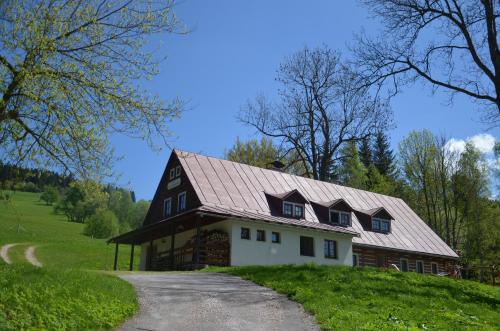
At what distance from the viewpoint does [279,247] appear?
99.2ft

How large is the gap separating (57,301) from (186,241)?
2121cm

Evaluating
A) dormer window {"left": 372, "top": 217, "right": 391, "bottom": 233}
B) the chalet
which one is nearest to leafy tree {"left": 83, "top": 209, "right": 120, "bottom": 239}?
the chalet

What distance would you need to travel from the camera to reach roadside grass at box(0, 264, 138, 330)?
9477 millimetres

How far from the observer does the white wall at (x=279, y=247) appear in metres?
28.7

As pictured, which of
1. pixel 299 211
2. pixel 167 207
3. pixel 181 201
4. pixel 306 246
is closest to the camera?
pixel 181 201

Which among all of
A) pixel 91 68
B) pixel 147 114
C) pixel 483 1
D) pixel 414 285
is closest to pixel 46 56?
pixel 91 68

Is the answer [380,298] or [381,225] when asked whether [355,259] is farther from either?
[380,298]

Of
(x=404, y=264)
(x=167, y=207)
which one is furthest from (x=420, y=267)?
(x=167, y=207)

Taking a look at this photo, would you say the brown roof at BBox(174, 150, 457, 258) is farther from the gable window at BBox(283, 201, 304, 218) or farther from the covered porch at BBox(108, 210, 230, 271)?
the covered porch at BBox(108, 210, 230, 271)

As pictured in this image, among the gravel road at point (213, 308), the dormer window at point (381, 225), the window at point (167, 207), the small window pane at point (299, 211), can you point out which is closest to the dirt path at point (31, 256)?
the window at point (167, 207)

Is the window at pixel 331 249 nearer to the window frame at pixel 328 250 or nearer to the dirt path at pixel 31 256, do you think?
the window frame at pixel 328 250

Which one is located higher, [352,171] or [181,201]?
[352,171]

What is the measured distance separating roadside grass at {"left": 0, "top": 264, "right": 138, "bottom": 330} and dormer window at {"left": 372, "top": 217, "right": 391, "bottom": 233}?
26.7 metres

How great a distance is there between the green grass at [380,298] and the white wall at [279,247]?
6.69m
